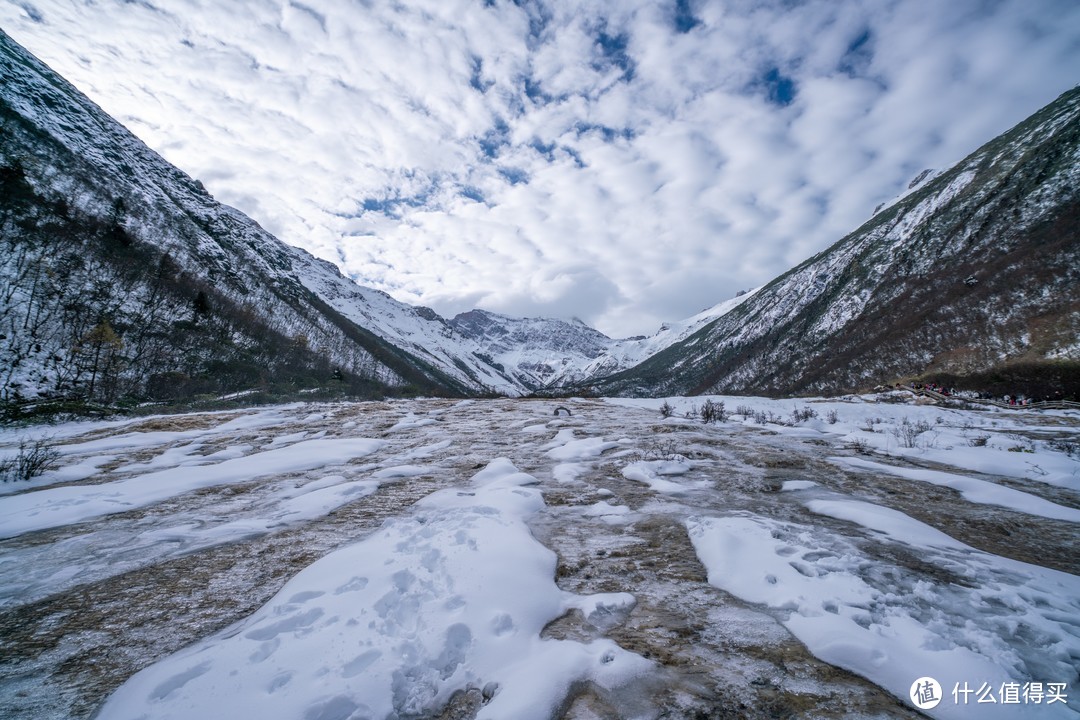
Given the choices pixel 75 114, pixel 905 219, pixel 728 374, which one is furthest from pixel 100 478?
pixel 905 219

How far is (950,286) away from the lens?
2259 inches

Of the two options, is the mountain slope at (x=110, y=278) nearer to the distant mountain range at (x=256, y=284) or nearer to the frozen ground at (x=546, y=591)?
the distant mountain range at (x=256, y=284)

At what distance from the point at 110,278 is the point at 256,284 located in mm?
35243

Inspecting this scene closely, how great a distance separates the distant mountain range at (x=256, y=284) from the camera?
27000 mm

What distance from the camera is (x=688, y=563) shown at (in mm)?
4277

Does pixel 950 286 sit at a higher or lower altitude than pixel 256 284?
higher

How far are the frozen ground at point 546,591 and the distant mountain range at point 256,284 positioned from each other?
66.9 feet

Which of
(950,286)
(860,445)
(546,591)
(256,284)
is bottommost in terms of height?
(546,591)

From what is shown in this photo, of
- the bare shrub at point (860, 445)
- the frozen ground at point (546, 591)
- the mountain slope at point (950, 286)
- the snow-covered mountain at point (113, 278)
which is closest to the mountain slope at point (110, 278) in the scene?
the snow-covered mountain at point (113, 278)

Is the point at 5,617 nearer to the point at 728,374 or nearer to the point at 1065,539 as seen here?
the point at 1065,539

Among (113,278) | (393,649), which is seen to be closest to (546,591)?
(393,649)

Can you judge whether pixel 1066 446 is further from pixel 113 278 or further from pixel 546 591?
pixel 113 278

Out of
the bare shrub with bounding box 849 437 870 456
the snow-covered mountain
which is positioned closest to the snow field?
the bare shrub with bounding box 849 437 870 456

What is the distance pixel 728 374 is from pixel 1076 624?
10281 cm
